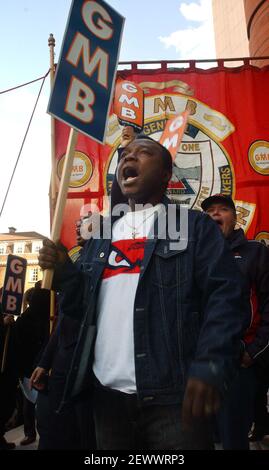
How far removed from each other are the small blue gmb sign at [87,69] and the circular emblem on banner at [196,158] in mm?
3277

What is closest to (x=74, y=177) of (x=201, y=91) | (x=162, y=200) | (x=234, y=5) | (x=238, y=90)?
(x=201, y=91)

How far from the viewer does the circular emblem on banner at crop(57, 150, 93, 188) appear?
5.39 m

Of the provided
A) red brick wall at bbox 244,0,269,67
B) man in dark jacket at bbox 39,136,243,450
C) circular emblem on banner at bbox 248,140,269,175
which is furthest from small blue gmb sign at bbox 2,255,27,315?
red brick wall at bbox 244,0,269,67

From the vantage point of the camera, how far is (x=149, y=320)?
1.48m

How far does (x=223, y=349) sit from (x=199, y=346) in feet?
0.30

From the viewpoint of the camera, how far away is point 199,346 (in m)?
Answer: 1.31

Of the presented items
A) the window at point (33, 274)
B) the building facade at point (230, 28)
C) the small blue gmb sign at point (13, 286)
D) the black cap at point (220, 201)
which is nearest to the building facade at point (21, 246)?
the window at point (33, 274)

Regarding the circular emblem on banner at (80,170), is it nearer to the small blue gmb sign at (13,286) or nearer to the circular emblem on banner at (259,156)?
the small blue gmb sign at (13,286)

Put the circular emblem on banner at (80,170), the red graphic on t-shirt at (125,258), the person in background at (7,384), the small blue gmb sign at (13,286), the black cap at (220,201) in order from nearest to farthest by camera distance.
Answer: the red graphic on t-shirt at (125,258) < the black cap at (220,201) < the person in background at (7,384) < the small blue gmb sign at (13,286) < the circular emblem on banner at (80,170)

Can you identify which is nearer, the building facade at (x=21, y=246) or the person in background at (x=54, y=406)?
the person in background at (x=54, y=406)

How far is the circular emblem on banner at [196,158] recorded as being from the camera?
5.30m

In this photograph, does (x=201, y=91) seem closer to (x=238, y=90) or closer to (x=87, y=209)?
(x=238, y=90)

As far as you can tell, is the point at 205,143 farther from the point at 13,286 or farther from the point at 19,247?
the point at 19,247

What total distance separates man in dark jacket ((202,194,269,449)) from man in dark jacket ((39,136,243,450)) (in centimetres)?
64
